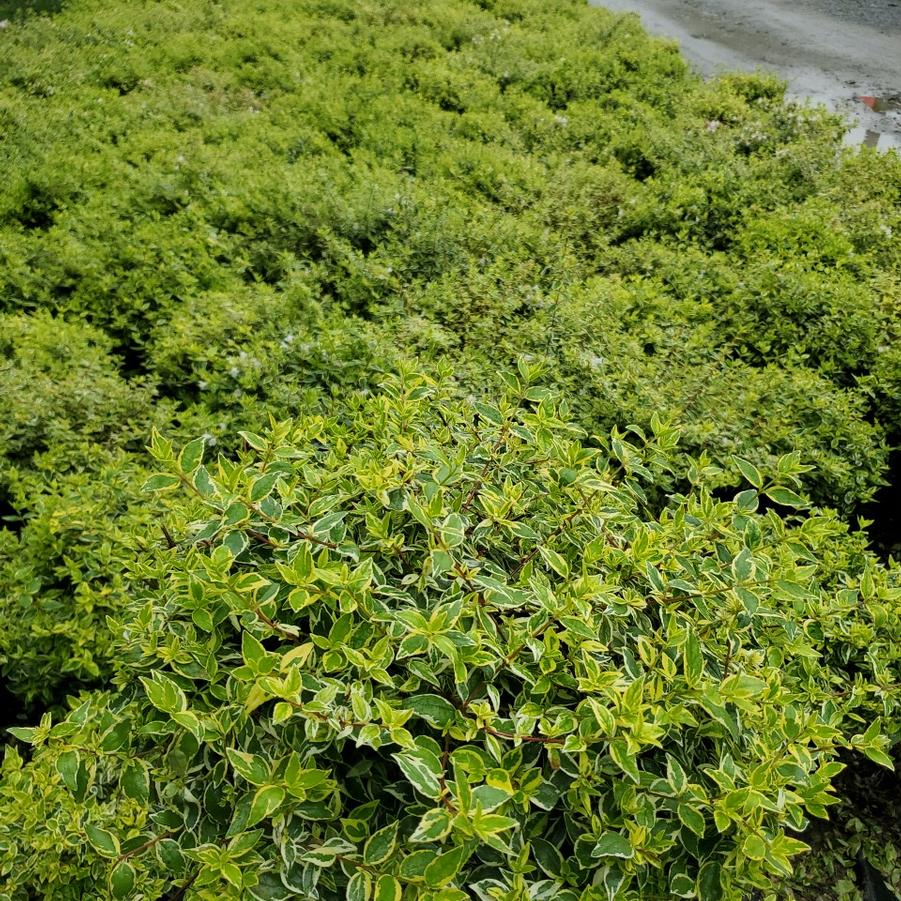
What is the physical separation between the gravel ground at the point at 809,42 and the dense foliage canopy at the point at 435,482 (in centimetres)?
228

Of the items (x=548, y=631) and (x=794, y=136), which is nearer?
(x=548, y=631)

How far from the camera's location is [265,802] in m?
1.37

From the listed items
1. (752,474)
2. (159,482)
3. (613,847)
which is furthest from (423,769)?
(752,474)

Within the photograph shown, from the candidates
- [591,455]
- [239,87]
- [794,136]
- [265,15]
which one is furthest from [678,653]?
[265,15]

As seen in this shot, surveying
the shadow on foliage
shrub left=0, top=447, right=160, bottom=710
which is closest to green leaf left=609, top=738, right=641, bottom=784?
shrub left=0, top=447, right=160, bottom=710

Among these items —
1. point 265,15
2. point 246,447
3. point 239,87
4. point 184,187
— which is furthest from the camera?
point 265,15

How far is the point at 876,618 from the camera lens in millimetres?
2350

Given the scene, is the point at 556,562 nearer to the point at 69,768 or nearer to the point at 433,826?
the point at 433,826

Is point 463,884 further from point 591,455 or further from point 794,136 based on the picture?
point 794,136

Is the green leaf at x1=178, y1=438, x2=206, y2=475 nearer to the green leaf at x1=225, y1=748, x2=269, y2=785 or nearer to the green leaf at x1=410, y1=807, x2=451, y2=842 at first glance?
the green leaf at x1=225, y1=748, x2=269, y2=785

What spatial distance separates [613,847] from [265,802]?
73 centimetres

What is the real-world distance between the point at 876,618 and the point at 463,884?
1693 millimetres

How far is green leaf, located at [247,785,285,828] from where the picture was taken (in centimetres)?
136

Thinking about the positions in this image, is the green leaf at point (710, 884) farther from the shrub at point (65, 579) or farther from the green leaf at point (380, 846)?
the shrub at point (65, 579)
